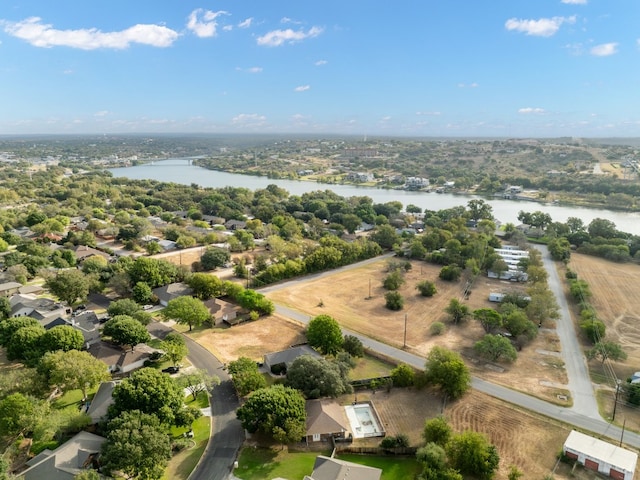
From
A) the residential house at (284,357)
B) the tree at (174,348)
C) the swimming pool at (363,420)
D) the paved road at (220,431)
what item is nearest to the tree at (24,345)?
the tree at (174,348)

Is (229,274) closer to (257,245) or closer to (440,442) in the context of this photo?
(257,245)

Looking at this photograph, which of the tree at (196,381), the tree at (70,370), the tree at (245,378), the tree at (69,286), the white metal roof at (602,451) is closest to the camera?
the white metal roof at (602,451)

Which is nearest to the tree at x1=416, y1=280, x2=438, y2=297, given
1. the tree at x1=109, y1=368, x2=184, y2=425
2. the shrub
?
the shrub

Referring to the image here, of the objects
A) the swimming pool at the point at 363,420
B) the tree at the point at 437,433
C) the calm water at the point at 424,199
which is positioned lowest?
the swimming pool at the point at 363,420

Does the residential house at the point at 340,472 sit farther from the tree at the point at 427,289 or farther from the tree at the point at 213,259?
the tree at the point at 213,259

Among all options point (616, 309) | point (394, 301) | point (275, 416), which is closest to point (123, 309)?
point (275, 416)

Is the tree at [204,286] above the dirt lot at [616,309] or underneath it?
above

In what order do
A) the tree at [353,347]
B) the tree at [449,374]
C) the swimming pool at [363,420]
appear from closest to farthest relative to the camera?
1. the swimming pool at [363,420]
2. the tree at [449,374]
3. the tree at [353,347]
